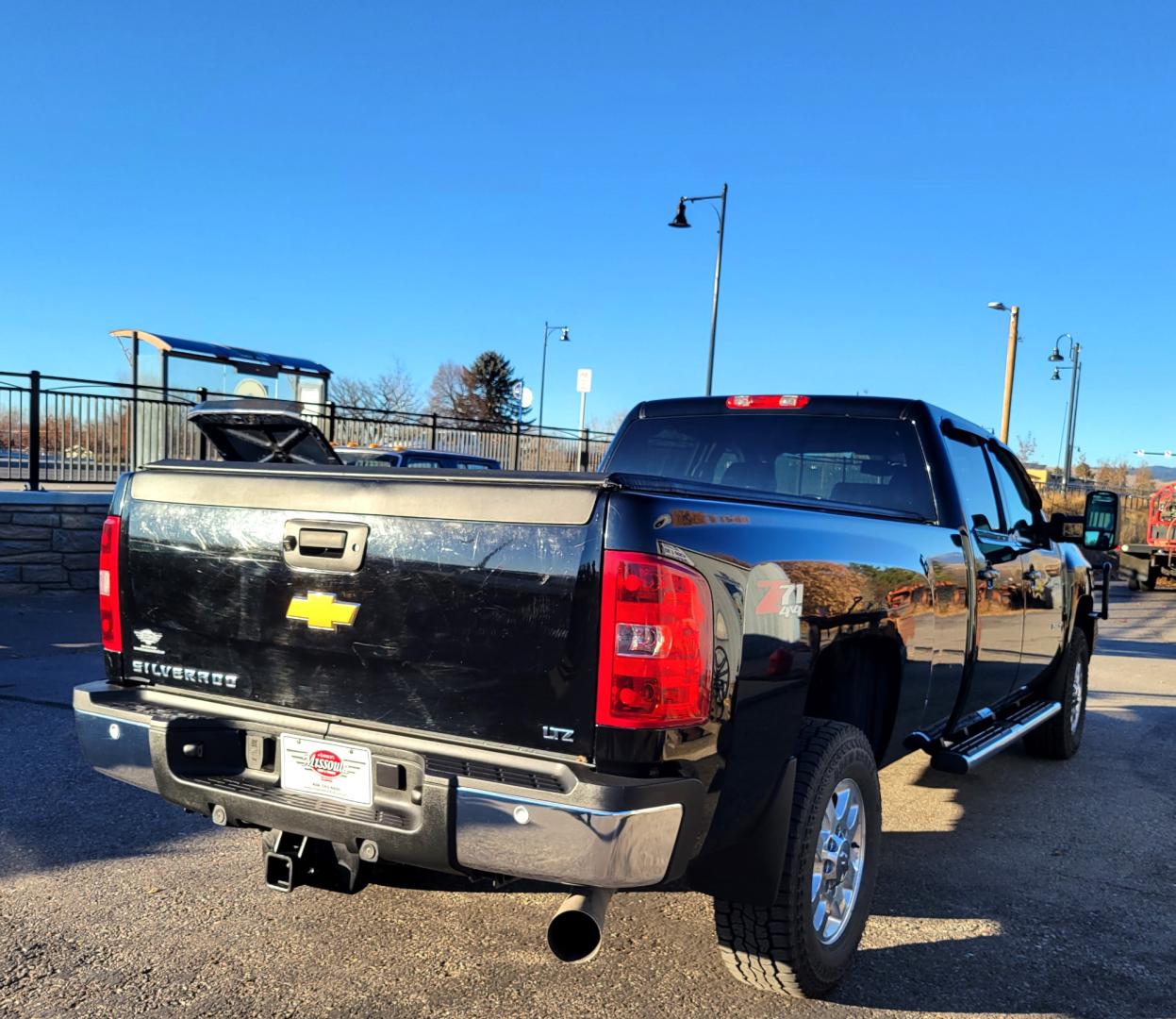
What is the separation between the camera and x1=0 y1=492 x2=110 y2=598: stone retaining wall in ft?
34.6

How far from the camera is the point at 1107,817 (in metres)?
5.15

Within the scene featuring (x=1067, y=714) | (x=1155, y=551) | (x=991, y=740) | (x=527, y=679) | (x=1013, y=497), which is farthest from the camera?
(x=1155, y=551)

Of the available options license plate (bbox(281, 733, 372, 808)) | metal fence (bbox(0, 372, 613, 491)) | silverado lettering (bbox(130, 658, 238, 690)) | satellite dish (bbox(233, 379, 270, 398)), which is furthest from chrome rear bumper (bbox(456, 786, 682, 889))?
satellite dish (bbox(233, 379, 270, 398))

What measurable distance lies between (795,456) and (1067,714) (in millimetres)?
2715

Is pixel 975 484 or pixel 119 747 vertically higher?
pixel 975 484

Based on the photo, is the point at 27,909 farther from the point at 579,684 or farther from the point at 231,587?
the point at 579,684

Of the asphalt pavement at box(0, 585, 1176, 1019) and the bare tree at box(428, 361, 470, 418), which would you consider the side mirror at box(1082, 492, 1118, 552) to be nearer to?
the asphalt pavement at box(0, 585, 1176, 1019)

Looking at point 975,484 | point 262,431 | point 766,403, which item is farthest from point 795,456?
point 262,431

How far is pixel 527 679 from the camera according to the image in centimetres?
253

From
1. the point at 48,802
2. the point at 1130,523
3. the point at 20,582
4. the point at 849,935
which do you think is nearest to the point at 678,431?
the point at 849,935

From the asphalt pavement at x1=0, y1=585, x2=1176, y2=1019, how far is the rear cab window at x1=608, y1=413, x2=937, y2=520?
156 centimetres

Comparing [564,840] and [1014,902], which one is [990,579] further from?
[564,840]

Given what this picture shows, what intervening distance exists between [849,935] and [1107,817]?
2.61 meters

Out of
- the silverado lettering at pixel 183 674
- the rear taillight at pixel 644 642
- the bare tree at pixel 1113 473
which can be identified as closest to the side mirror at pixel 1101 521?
the rear taillight at pixel 644 642
